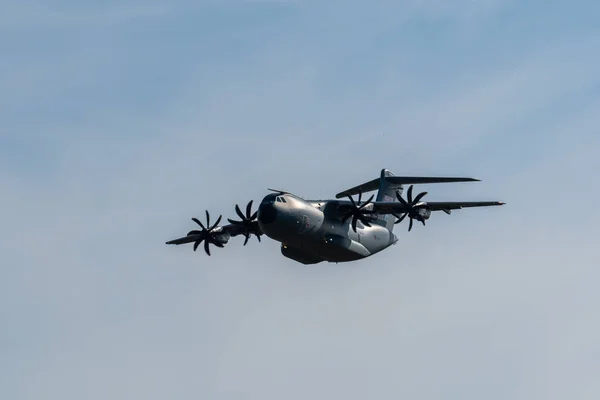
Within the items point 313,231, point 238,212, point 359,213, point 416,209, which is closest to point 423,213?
point 416,209

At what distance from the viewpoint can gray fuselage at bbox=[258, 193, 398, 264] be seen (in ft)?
162

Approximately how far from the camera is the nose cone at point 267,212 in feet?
161

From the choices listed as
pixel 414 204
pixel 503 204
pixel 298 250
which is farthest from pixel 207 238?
pixel 503 204

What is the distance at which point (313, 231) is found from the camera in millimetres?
50656

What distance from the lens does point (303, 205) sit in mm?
50594

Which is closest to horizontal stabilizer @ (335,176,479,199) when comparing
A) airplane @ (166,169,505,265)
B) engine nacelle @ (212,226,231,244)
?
airplane @ (166,169,505,265)

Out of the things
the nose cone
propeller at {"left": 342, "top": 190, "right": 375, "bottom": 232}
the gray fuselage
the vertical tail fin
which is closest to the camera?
the nose cone

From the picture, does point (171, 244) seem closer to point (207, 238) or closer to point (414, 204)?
point (207, 238)

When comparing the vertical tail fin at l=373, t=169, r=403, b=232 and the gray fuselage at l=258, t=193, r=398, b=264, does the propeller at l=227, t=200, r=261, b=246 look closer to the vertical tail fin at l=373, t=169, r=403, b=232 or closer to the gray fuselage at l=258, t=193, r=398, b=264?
the gray fuselage at l=258, t=193, r=398, b=264

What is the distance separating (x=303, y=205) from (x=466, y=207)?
320 inches

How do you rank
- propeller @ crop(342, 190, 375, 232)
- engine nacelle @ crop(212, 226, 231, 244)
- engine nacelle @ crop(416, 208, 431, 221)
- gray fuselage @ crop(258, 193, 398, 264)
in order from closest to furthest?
gray fuselage @ crop(258, 193, 398, 264), engine nacelle @ crop(416, 208, 431, 221), propeller @ crop(342, 190, 375, 232), engine nacelle @ crop(212, 226, 231, 244)

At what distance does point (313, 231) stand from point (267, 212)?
2.75 metres

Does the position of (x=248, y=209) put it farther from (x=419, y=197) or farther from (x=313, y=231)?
(x=419, y=197)

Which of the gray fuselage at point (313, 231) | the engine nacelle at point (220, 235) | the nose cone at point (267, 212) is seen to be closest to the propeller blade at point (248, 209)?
the engine nacelle at point (220, 235)
